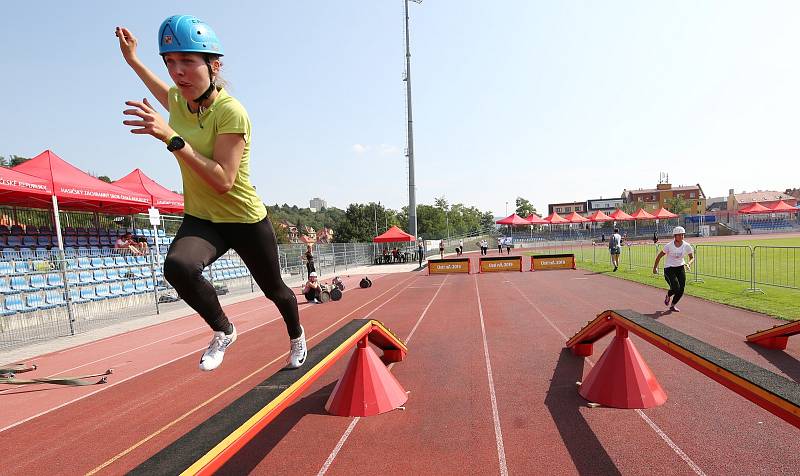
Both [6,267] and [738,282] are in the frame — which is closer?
[6,267]

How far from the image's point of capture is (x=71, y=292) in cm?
1215

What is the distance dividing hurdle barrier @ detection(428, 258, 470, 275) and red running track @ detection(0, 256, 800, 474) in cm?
1417

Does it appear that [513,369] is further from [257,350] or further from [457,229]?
[457,229]

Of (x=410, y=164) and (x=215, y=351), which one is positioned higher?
(x=410, y=164)

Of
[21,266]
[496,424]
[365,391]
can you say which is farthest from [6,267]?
[496,424]

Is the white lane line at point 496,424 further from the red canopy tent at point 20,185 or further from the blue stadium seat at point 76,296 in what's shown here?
the red canopy tent at point 20,185

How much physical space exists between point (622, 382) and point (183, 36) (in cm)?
550

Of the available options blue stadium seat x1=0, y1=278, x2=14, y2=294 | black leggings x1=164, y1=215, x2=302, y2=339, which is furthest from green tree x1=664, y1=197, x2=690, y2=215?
black leggings x1=164, y1=215, x2=302, y2=339

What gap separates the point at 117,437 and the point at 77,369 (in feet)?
14.5

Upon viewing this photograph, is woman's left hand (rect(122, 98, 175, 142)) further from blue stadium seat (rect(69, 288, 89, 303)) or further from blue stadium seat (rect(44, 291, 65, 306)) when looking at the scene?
blue stadium seat (rect(69, 288, 89, 303))

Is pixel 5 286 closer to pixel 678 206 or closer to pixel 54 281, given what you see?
pixel 54 281

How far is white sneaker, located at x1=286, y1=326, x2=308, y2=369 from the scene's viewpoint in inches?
135

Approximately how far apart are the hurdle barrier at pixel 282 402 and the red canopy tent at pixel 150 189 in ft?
53.2

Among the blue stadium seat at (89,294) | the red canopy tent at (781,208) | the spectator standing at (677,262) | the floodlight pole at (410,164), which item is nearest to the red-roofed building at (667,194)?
the red canopy tent at (781,208)
